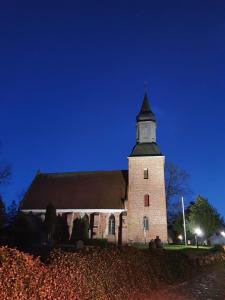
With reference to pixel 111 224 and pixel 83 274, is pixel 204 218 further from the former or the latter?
pixel 83 274

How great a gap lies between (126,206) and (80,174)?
9272mm

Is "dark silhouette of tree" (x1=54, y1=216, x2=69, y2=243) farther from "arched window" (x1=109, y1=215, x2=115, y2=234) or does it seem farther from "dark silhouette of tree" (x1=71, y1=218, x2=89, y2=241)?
"arched window" (x1=109, y1=215, x2=115, y2=234)

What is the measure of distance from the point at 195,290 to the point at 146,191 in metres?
23.5

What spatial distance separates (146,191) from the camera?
120ft

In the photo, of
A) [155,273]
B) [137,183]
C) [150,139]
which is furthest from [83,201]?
[155,273]

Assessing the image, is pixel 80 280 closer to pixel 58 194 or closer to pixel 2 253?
pixel 2 253

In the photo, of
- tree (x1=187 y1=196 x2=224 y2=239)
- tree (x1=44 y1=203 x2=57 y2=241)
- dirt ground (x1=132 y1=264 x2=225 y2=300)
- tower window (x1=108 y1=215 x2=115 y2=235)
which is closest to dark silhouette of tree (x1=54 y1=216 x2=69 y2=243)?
tree (x1=44 y1=203 x2=57 y2=241)

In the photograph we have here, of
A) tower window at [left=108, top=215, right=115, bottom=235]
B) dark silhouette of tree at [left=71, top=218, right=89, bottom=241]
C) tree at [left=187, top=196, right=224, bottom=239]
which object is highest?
tree at [left=187, top=196, right=224, bottom=239]

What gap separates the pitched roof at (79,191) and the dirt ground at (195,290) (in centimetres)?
2080

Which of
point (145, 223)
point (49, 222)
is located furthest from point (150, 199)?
point (49, 222)

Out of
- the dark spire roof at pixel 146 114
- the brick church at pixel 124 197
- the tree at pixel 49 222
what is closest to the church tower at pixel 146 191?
the brick church at pixel 124 197

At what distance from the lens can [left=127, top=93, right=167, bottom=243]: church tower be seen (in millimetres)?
35312

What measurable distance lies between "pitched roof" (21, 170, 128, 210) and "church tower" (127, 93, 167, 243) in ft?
5.80

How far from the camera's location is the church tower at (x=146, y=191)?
Answer: 116 ft
